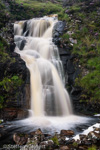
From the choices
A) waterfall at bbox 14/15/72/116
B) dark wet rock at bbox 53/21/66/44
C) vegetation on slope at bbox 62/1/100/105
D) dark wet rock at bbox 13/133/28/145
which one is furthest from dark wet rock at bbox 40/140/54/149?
dark wet rock at bbox 53/21/66/44

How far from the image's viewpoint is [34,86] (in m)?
12.5

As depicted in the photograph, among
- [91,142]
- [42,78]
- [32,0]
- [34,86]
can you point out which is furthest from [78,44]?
[32,0]

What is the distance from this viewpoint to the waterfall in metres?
11.9

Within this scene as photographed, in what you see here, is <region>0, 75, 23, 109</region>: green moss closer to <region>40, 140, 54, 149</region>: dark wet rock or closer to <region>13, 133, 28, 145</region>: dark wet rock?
<region>13, 133, 28, 145</region>: dark wet rock

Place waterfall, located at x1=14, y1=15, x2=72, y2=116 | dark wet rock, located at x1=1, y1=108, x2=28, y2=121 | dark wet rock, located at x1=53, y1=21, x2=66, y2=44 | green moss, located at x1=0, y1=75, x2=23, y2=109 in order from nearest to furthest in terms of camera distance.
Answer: dark wet rock, located at x1=1, y1=108, x2=28, y2=121
green moss, located at x1=0, y1=75, x2=23, y2=109
waterfall, located at x1=14, y1=15, x2=72, y2=116
dark wet rock, located at x1=53, y1=21, x2=66, y2=44

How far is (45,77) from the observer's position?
13.3m

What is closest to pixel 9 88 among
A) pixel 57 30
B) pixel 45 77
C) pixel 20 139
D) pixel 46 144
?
pixel 45 77

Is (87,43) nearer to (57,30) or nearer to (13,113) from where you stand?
(57,30)

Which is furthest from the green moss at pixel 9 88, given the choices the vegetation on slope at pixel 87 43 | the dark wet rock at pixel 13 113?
the vegetation on slope at pixel 87 43

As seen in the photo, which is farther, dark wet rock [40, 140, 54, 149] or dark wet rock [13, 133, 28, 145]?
dark wet rock [13, 133, 28, 145]

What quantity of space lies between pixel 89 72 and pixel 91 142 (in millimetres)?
7665

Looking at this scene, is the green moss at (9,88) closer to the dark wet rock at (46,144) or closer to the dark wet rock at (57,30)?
the dark wet rock at (46,144)

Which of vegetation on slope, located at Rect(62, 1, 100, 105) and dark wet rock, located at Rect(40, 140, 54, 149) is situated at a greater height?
vegetation on slope, located at Rect(62, 1, 100, 105)

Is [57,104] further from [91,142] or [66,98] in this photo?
[91,142]
